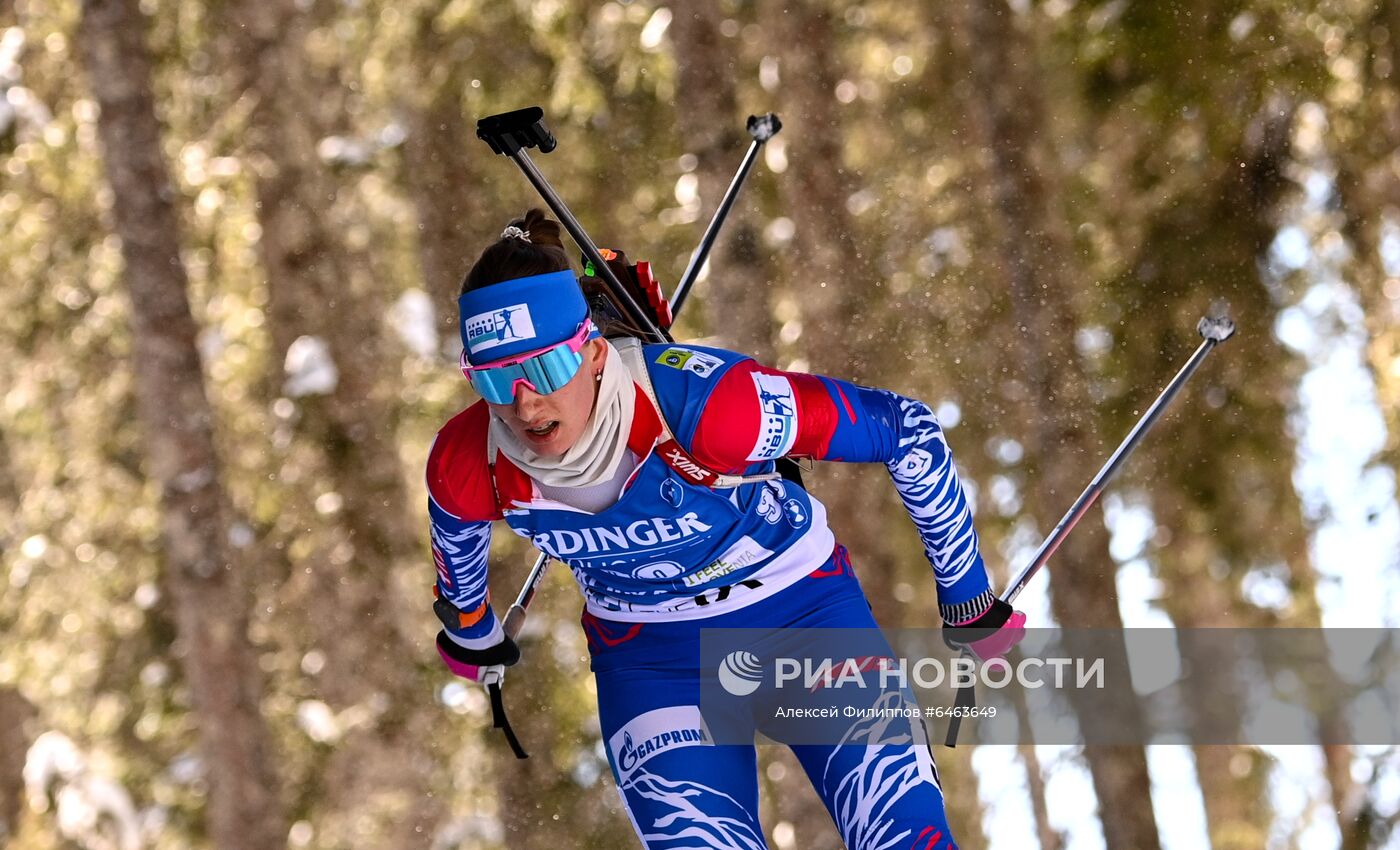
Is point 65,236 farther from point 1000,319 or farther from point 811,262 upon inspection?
point 1000,319

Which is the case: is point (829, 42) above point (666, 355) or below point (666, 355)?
above

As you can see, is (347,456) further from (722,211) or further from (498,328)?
(498,328)

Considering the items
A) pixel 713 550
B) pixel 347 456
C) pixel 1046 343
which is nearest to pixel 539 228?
pixel 713 550

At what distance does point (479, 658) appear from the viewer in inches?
147

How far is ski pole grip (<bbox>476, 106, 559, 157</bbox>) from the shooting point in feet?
11.3

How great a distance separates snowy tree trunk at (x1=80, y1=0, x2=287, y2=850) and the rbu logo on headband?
17.0 feet

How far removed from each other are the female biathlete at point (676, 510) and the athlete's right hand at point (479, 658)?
1.31ft

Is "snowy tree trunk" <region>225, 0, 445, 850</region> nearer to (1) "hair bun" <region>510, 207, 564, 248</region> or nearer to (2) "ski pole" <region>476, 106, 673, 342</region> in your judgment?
(2) "ski pole" <region>476, 106, 673, 342</region>

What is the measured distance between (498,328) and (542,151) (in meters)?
0.77

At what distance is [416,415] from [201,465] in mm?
1241

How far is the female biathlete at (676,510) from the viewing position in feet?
9.73

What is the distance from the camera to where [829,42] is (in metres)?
8.27

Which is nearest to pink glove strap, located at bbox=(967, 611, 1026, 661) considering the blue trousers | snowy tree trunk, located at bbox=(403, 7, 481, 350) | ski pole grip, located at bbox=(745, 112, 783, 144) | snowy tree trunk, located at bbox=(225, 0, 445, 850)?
the blue trousers

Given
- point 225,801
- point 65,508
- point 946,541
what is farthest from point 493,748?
point 946,541
